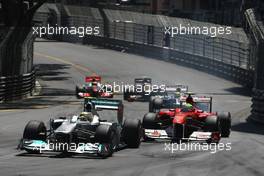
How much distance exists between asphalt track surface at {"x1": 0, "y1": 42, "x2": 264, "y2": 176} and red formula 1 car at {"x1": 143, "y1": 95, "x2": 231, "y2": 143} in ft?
1.51

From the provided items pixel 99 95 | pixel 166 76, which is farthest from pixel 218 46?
pixel 99 95

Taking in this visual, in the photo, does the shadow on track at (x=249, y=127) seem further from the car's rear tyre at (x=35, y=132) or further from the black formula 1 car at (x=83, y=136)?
the car's rear tyre at (x=35, y=132)

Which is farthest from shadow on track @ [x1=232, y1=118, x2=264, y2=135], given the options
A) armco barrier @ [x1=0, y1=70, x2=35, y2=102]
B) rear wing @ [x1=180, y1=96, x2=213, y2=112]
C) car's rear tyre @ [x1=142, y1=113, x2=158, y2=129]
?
armco barrier @ [x1=0, y1=70, x2=35, y2=102]

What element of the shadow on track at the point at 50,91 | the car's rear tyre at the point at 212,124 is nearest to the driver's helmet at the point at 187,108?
the car's rear tyre at the point at 212,124

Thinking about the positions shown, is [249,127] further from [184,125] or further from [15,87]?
[15,87]

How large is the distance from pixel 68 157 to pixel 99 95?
1565 centimetres

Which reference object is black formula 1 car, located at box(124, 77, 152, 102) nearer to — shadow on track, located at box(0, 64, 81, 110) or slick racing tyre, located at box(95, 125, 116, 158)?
shadow on track, located at box(0, 64, 81, 110)

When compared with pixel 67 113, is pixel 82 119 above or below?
above

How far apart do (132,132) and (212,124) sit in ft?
8.45

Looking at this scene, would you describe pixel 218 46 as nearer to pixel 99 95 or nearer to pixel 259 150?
pixel 99 95

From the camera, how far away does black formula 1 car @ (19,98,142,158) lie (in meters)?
16.6

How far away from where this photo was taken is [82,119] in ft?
58.3

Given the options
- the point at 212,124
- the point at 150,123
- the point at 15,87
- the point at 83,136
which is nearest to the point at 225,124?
the point at 212,124

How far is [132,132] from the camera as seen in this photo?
18438 millimetres
